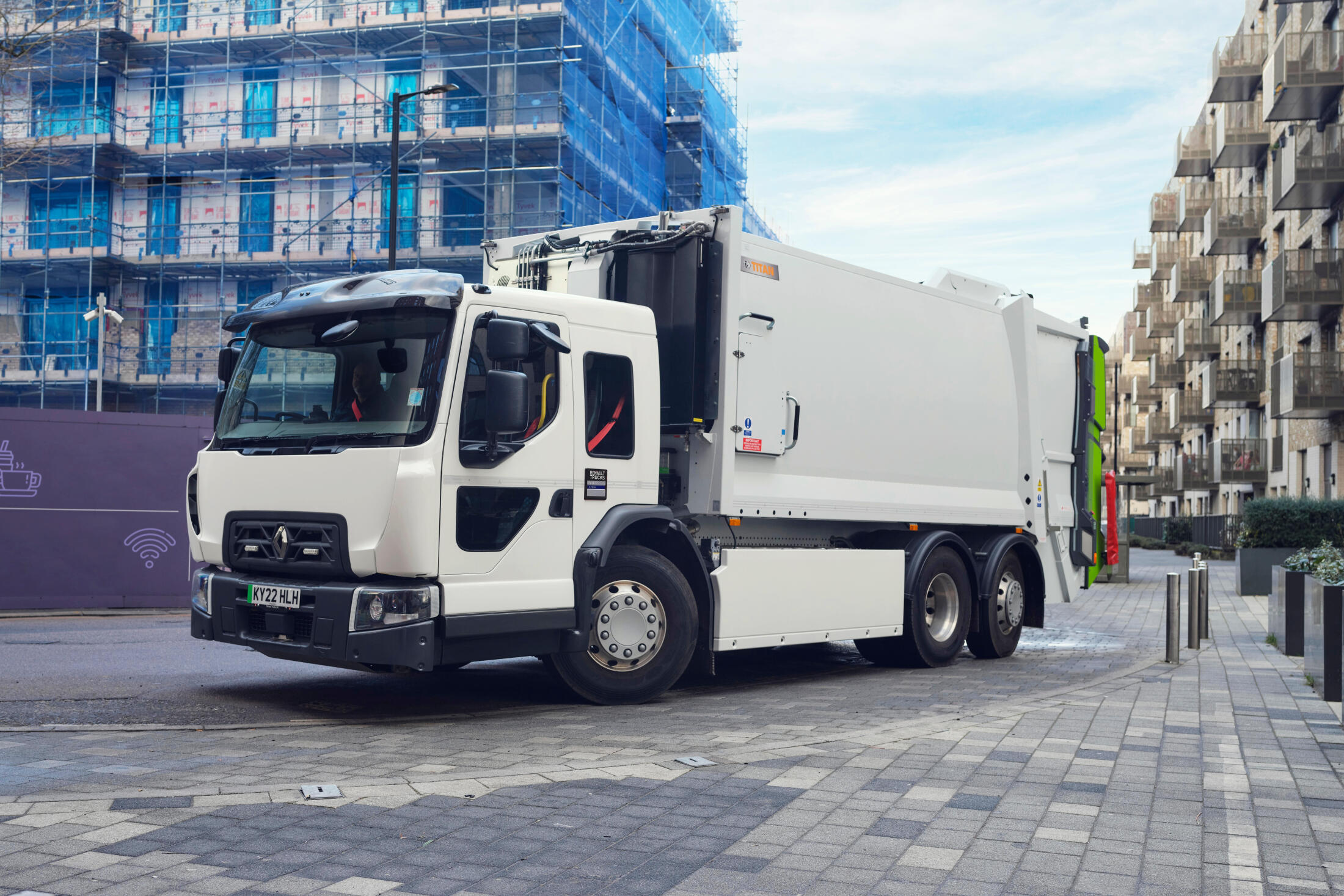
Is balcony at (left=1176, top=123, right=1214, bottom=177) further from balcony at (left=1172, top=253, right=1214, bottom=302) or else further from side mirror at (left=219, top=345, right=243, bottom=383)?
side mirror at (left=219, top=345, right=243, bottom=383)

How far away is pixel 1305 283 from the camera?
104 ft

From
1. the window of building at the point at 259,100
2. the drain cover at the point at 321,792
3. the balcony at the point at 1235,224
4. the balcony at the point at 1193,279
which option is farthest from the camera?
the balcony at the point at 1193,279

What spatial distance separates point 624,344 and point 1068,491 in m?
6.36

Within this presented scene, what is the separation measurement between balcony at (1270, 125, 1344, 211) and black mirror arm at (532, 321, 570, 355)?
28053 millimetres

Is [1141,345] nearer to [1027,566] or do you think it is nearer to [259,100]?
[259,100]

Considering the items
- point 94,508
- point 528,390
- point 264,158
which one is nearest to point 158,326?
point 264,158

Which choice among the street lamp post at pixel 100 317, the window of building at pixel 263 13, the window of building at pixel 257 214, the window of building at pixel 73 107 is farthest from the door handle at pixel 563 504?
the window of building at pixel 73 107

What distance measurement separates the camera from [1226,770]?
20.7 ft

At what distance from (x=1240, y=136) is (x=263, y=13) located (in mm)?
30698

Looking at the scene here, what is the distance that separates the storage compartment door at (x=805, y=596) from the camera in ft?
29.0

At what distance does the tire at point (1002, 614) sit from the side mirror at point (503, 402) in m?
5.75

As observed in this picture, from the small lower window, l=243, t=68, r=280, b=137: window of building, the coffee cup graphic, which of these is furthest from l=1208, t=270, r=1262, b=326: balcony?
the small lower window

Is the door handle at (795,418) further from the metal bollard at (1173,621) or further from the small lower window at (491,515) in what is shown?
the metal bollard at (1173,621)

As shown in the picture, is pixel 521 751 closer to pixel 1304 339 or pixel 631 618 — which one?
pixel 631 618
